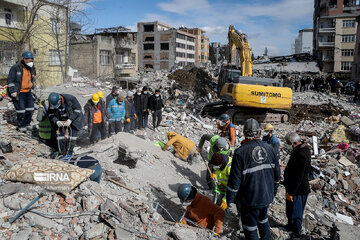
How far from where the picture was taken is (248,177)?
333 centimetres

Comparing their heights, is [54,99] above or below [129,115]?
above

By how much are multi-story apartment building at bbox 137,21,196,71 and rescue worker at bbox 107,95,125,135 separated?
44281 mm

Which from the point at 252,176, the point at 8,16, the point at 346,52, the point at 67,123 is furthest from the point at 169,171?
the point at 346,52

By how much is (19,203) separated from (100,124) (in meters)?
3.62

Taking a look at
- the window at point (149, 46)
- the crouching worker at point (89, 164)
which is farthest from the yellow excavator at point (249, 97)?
the window at point (149, 46)

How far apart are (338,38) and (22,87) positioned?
41320 millimetres

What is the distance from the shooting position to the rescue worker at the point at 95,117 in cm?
657

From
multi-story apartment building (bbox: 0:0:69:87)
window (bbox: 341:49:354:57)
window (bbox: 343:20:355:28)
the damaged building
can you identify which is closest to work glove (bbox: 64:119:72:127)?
multi-story apartment building (bbox: 0:0:69:87)

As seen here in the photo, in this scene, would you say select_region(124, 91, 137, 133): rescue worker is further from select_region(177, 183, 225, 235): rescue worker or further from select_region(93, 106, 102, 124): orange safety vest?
select_region(177, 183, 225, 235): rescue worker

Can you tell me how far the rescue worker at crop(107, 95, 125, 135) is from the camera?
7.51m

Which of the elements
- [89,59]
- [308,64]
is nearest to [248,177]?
[89,59]

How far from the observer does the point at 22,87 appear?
5.77 meters

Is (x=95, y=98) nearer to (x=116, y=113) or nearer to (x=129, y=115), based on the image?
(x=116, y=113)

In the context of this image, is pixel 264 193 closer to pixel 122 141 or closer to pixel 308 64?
pixel 122 141
